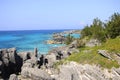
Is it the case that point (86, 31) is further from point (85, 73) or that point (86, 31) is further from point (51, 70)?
point (85, 73)

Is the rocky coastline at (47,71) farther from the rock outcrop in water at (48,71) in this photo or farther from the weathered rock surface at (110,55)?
the weathered rock surface at (110,55)

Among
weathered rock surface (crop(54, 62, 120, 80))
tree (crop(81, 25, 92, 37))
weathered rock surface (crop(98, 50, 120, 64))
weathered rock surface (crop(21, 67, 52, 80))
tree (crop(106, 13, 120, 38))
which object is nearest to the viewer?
weathered rock surface (crop(54, 62, 120, 80))

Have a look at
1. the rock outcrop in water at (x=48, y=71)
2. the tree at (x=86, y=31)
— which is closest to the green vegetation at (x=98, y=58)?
the rock outcrop in water at (x=48, y=71)

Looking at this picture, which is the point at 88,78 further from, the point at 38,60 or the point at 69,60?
the point at 38,60

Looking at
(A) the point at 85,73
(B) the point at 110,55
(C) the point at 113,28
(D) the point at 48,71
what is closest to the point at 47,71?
(D) the point at 48,71

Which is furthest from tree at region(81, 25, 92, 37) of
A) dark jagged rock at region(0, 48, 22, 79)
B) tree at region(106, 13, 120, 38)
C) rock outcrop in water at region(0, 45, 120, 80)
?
dark jagged rock at region(0, 48, 22, 79)

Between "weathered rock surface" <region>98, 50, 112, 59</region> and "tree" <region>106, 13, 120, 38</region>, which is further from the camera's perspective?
"tree" <region>106, 13, 120, 38</region>

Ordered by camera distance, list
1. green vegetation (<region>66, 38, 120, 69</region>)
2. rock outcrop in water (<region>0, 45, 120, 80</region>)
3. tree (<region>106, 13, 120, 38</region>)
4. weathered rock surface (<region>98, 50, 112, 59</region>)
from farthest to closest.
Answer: tree (<region>106, 13, 120, 38</region>) → weathered rock surface (<region>98, 50, 112, 59</region>) → green vegetation (<region>66, 38, 120, 69</region>) → rock outcrop in water (<region>0, 45, 120, 80</region>)

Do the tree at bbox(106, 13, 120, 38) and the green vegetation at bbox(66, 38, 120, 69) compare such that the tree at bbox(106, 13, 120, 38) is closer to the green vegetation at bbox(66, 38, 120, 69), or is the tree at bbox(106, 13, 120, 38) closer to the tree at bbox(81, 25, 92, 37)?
the green vegetation at bbox(66, 38, 120, 69)

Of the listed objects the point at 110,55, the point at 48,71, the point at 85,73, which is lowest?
the point at 48,71

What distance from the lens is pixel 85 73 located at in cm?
3397

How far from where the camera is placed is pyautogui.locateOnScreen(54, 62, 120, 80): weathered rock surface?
107 feet

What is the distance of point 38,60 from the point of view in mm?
53531

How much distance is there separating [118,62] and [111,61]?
1067 millimetres
